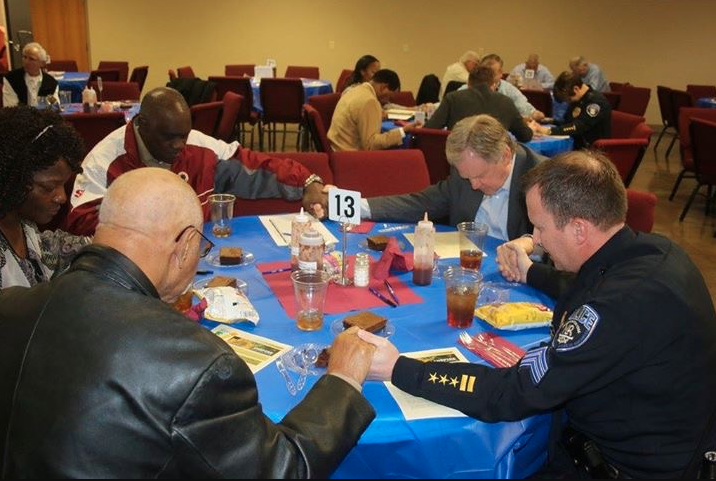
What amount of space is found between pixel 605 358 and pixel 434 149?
12.3 ft

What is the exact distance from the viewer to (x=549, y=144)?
5758mm

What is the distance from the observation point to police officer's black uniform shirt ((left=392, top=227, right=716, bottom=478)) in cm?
144

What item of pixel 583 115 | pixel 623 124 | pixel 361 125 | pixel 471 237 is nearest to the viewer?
pixel 471 237

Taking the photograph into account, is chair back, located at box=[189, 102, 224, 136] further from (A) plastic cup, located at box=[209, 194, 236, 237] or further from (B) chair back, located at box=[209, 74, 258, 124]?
(A) plastic cup, located at box=[209, 194, 236, 237]

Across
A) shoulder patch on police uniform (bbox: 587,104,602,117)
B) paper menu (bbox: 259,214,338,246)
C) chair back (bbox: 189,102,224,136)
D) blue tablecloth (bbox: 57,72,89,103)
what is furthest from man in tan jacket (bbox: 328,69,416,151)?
blue tablecloth (bbox: 57,72,89,103)

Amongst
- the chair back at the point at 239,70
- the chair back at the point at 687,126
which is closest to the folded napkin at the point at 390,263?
the chair back at the point at 687,126

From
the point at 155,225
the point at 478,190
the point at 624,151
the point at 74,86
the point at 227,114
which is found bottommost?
the point at 74,86

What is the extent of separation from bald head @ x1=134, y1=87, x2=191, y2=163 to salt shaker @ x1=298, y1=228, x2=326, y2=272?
1.03m

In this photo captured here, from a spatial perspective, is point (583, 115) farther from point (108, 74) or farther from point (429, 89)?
point (108, 74)

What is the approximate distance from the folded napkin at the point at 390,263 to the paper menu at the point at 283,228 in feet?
1.20

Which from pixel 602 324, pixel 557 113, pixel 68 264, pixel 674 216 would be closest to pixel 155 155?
pixel 68 264

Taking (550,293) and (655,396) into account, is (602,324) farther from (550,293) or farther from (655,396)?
(550,293)

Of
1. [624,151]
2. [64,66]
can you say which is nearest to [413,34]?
[64,66]

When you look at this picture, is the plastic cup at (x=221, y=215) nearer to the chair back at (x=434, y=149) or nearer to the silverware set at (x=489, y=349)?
the silverware set at (x=489, y=349)
